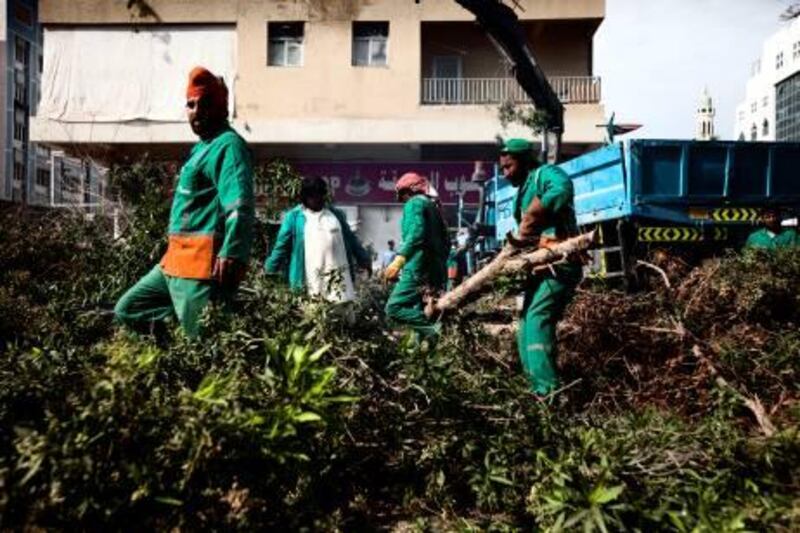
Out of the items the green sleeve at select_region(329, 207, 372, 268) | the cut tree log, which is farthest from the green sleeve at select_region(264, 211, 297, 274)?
the cut tree log

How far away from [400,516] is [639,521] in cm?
99

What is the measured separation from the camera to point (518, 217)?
4820 mm

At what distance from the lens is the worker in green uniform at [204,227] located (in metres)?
3.70

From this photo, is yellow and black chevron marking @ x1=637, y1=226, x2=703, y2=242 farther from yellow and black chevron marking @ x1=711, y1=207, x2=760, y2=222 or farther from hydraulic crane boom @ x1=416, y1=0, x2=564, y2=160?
hydraulic crane boom @ x1=416, y1=0, x2=564, y2=160

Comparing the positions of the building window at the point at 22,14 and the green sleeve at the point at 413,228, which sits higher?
the building window at the point at 22,14

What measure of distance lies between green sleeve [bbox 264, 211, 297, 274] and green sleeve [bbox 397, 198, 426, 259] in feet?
2.94

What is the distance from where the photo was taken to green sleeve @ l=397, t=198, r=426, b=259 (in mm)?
6062

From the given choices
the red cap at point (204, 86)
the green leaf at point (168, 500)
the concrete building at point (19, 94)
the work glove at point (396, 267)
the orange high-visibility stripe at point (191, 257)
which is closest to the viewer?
the green leaf at point (168, 500)

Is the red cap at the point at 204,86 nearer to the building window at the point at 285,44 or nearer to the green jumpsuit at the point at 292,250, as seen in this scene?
the green jumpsuit at the point at 292,250

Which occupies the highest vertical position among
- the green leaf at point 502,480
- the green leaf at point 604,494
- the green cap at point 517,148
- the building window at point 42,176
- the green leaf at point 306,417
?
the building window at point 42,176

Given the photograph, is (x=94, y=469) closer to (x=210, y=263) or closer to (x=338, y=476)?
(x=338, y=476)

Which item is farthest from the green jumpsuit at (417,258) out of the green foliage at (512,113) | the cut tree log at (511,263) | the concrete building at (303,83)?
the concrete building at (303,83)

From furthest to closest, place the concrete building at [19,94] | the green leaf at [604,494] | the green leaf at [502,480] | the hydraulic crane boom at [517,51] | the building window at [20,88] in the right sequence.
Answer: the building window at [20,88] < the concrete building at [19,94] < the hydraulic crane boom at [517,51] < the green leaf at [502,480] < the green leaf at [604,494]

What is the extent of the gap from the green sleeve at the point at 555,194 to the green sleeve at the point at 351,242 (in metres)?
2.25
